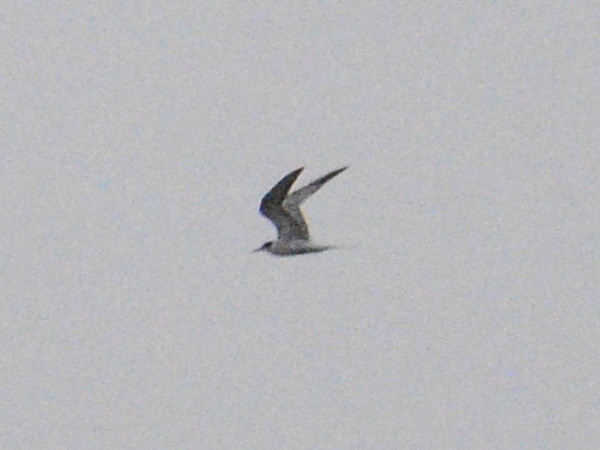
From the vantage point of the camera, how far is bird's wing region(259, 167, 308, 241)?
97.0 feet

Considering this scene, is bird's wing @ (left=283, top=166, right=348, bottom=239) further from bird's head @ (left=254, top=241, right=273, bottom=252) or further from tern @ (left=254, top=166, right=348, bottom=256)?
bird's head @ (left=254, top=241, right=273, bottom=252)

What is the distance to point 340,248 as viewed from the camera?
29.5 metres

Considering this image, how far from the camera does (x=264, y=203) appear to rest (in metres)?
30.1

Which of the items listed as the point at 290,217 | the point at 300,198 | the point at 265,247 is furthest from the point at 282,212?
the point at 265,247

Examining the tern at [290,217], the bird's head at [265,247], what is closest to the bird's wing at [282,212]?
the tern at [290,217]

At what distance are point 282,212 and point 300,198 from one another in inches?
16.2

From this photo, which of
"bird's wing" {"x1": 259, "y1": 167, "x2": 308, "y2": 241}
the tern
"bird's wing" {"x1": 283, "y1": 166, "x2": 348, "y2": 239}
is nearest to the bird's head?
the tern

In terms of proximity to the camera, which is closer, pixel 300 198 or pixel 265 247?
pixel 300 198

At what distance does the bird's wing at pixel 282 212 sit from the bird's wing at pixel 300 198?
1.7 inches

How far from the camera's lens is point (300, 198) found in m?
30.8

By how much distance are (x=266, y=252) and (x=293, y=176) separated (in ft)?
Result: 9.17

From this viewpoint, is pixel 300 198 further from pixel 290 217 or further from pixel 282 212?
pixel 282 212

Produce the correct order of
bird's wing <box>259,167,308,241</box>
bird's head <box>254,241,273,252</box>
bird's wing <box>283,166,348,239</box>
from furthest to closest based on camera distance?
1. bird's head <box>254,241,273,252</box>
2. bird's wing <box>283,166,348,239</box>
3. bird's wing <box>259,167,308,241</box>

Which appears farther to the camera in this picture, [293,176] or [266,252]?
[266,252]
